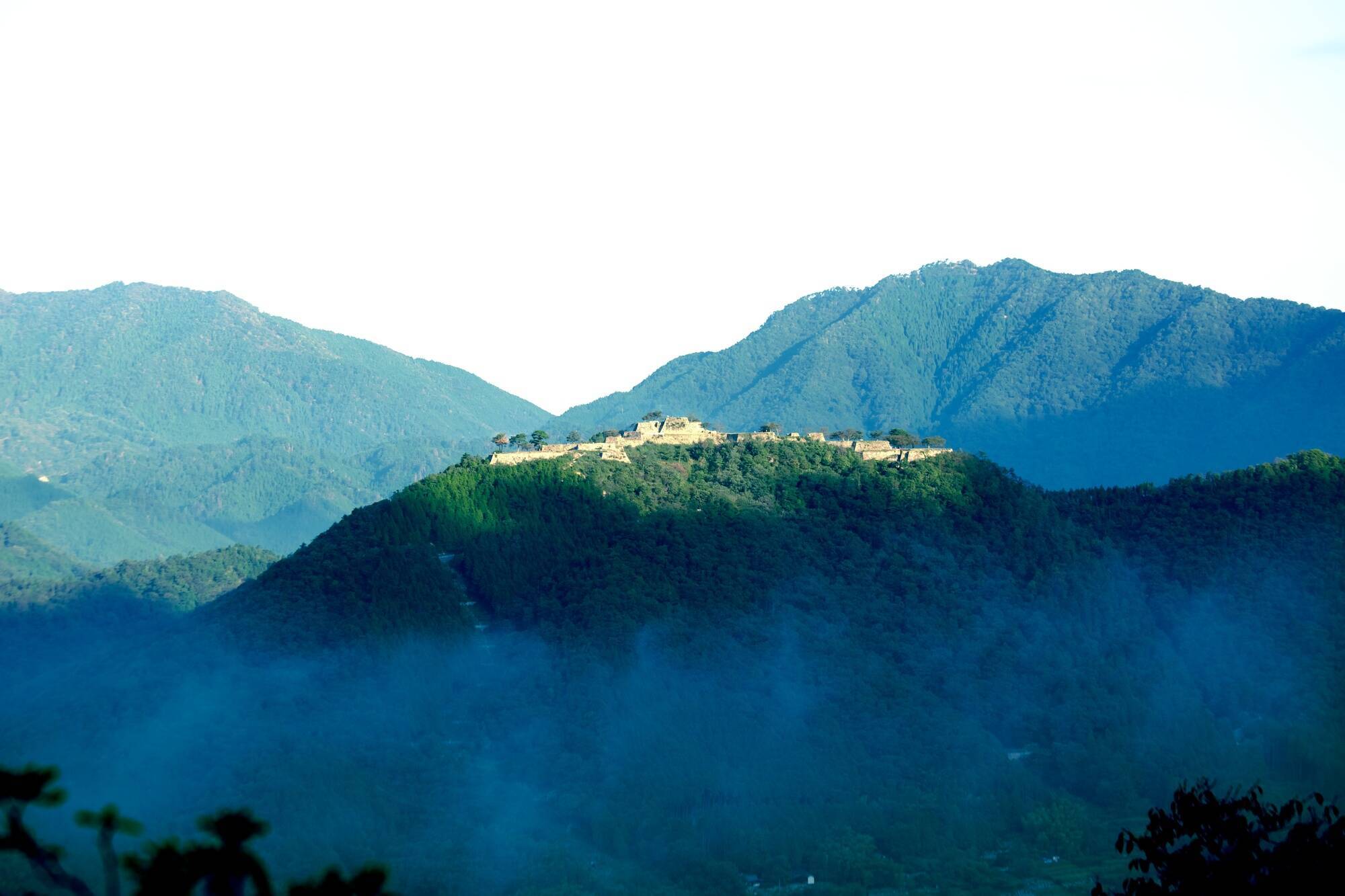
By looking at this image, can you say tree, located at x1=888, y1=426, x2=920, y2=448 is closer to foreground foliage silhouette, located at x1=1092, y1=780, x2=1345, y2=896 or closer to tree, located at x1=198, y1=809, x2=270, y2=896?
foreground foliage silhouette, located at x1=1092, y1=780, x2=1345, y2=896

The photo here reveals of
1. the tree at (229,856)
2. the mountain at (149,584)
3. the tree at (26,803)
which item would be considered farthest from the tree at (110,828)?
the mountain at (149,584)

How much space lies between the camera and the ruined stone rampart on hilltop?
118 metres

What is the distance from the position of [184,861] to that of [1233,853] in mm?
20762

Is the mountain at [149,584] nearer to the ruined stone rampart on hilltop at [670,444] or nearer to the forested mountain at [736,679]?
the forested mountain at [736,679]

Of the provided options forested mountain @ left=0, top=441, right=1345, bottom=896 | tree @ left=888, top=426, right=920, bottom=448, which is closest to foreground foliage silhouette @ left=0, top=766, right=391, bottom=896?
forested mountain @ left=0, top=441, right=1345, bottom=896

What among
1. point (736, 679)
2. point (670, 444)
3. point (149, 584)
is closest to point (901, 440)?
point (670, 444)

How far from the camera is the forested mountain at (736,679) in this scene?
86.3m

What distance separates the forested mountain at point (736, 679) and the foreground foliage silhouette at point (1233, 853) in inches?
1733

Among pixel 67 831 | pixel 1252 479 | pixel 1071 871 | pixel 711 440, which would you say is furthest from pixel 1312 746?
pixel 67 831

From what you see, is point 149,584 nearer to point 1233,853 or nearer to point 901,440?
point 901,440

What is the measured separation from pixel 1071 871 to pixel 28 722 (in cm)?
5204

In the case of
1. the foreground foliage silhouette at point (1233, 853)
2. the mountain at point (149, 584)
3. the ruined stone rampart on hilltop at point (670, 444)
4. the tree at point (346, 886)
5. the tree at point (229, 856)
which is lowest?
the foreground foliage silhouette at point (1233, 853)

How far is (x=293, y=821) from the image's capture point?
83.7 metres

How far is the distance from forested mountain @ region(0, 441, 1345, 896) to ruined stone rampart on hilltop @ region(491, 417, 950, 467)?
1.92m
